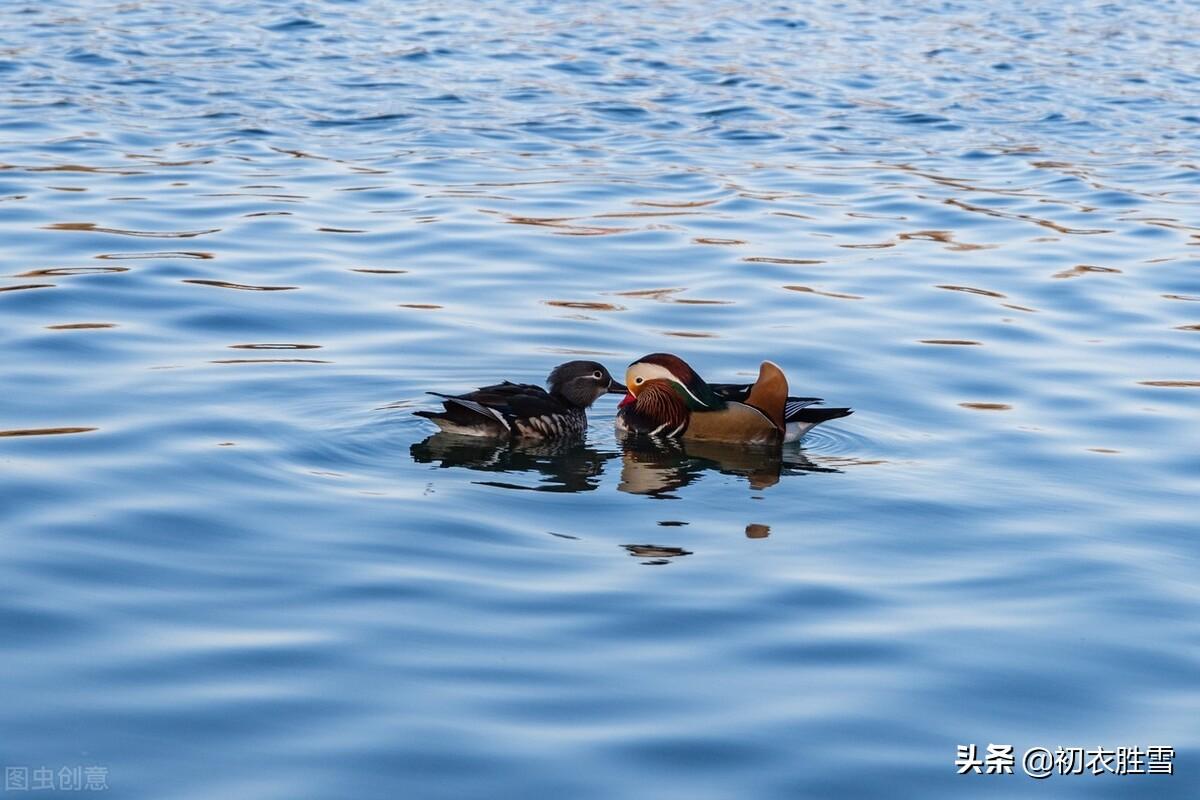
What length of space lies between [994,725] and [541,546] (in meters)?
2.53

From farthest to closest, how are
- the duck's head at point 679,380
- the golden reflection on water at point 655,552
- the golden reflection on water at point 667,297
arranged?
1. the golden reflection on water at point 667,297
2. the duck's head at point 679,380
3. the golden reflection on water at point 655,552

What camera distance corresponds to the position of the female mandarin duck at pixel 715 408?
34.1 ft

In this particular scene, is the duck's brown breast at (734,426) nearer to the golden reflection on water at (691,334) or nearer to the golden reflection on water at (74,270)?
the golden reflection on water at (691,334)

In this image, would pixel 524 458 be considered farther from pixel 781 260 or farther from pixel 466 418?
pixel 781 260

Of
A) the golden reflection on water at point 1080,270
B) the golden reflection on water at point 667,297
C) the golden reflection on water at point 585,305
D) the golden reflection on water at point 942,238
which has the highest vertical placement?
the golden reflection on water at point 585,305

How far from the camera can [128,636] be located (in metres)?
6.72

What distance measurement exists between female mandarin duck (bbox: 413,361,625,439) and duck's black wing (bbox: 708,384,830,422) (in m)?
0.75

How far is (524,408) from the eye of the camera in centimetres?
1006

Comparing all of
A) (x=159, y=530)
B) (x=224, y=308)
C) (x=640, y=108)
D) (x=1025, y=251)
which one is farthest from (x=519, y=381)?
(x=640, y=108)

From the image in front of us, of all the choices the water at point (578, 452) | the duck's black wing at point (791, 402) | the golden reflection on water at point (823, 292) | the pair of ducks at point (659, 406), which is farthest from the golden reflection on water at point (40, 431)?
the golden reflection on water at point (823, 292)

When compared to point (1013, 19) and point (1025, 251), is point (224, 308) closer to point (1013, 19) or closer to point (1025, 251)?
point (1025, 251)

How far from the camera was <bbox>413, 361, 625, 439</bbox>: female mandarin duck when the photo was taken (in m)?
9.97

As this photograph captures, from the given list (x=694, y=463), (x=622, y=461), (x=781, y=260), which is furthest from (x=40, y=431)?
(x=781, y=260)

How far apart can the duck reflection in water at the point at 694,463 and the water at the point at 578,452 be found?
0.20 ft
